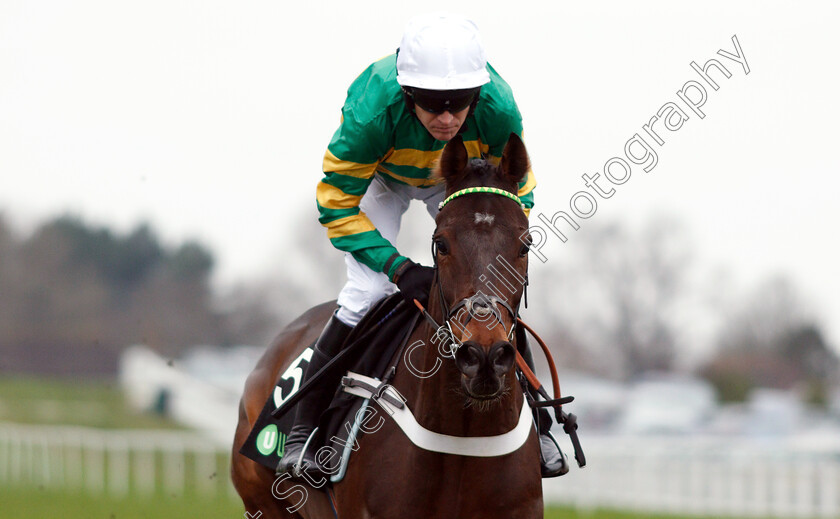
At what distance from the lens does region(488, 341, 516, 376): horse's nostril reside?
3.63 meters

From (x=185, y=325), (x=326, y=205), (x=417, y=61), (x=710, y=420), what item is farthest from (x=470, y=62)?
(x=185, y=325)

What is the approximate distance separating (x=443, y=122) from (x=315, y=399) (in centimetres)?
141

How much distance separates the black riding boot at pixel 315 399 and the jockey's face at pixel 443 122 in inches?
41.2

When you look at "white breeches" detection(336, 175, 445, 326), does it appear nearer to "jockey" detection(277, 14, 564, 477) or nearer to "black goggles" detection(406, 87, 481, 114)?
"jockey" detection(277, 14, 564, 477)

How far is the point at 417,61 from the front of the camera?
441 cm

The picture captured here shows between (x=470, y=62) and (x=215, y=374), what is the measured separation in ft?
126

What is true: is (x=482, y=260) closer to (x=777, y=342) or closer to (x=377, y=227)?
(x=377, y=227)

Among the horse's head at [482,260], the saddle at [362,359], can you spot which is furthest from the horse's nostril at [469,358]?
the saddle at [362,359]

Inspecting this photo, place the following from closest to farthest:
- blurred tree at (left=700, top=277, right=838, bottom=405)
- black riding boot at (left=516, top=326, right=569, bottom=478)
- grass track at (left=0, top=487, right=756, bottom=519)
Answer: black riding boot at (left=516, top=326, right=569, bottom=478) < grass track at (left=0, top=487, right=756, bottom=519) < blurred tree at (left=700, top=277, right=838, bottom=405)

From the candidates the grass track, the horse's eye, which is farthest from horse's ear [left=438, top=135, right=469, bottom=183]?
the grass track

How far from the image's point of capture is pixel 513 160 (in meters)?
4.30

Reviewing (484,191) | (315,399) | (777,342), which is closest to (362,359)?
(315,399)

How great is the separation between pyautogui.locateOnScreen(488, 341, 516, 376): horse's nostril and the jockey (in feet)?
2.45

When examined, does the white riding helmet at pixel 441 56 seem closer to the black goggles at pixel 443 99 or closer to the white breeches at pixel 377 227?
the black goggles at pixel 443 99
